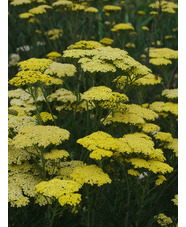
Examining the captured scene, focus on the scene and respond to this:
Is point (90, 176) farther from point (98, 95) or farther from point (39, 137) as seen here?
point (98, 95)

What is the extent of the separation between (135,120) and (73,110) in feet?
2.18

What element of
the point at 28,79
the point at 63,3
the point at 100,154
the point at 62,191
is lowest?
the point at 62,191

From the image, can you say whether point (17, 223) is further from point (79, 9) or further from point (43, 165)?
point (79, 9)

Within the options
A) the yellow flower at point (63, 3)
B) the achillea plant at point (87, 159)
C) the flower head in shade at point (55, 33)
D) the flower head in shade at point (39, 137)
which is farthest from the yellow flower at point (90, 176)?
the flower head in shade at point (55, 33)

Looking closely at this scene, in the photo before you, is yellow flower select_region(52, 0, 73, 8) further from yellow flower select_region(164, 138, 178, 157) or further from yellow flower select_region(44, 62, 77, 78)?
yellow flower select_region(164, 138, 178, 157)

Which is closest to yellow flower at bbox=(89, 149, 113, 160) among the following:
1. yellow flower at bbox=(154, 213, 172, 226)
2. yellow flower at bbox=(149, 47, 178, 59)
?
yellow flower at bbox=(154, 213, 172, 226)

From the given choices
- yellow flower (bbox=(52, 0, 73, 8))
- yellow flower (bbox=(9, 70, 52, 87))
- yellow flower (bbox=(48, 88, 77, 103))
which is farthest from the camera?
yellow flower (bbox=(52, 0, 73, 8))

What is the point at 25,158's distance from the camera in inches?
84.1

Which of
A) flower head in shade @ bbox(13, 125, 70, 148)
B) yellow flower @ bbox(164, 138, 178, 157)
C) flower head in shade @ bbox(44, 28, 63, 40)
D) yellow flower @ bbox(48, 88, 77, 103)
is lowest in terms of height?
yellow flower @ bbox(164, 138, 178, 157)

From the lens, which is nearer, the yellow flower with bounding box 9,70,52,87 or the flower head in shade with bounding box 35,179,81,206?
the flower head in shade with bounding box 35,179,81,206

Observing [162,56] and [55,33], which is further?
[55,33]

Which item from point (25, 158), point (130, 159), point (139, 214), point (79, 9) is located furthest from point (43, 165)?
point (79, 9)

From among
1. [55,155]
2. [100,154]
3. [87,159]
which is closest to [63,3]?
[87,159]

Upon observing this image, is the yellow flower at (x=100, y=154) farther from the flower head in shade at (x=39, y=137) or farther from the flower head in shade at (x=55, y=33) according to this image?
the flower head in shade at (x=55, y=33)
